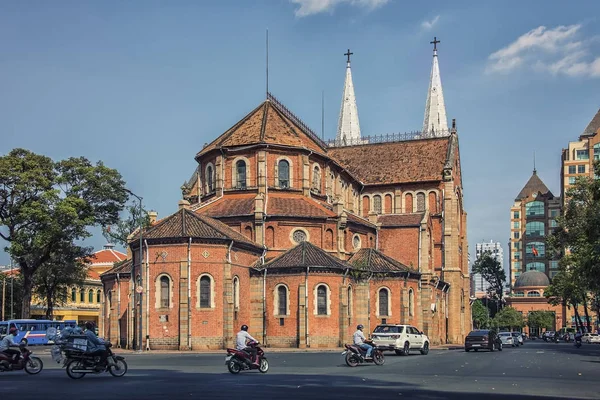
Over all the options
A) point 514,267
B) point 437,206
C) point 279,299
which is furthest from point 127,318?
point 514,267

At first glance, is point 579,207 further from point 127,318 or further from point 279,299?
point 127,318

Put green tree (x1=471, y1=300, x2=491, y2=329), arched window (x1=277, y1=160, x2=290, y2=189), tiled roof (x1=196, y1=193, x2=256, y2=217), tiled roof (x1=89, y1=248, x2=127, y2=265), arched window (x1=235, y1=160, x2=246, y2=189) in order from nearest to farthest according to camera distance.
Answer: tiled roof (x1=196, y1=193, x2=256, y2=217) → arched window (x1=277, y1=160, x2=290, y2=189) → arched window (x1=235, y1=160, x2=246, y2=189) → tiled roof (x1=89, y1=248, x2=127, y2=265) → green tree (x1=471, y1=300, x2=491, y2=329)

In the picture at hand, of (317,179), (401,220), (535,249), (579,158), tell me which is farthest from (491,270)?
(317,179)

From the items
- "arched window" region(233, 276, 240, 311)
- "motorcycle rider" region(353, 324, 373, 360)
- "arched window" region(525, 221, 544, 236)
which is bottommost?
"motorcycle rider" region(353, 324, 373, 360)

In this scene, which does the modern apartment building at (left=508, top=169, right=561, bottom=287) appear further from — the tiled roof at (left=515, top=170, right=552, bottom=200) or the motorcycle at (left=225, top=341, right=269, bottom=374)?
the motorcycle at (left=225, top=341, right=269, bottom=374)

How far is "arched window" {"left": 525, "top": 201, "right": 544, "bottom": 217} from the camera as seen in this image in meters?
161

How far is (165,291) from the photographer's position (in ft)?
159

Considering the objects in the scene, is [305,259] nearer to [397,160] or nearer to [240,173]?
[240,173]

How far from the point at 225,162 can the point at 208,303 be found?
15310 mm

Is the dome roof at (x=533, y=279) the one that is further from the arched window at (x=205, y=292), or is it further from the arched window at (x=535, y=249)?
the arched window at (x=205, y=292)

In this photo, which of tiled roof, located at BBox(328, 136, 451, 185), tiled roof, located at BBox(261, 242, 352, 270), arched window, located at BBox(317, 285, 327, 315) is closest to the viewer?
arched window, located at BBox(317, 285, 327, 315)

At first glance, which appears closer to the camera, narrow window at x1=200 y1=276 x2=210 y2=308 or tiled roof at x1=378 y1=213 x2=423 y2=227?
narrow window at x1=200 y1=276 x2=210 y2=308

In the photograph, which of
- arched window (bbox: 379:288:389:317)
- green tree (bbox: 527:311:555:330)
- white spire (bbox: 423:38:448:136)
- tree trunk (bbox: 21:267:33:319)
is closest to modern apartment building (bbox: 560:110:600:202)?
green tree (bbox: 527:311:555:330)

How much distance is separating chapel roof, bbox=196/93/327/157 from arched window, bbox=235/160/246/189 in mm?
1476
